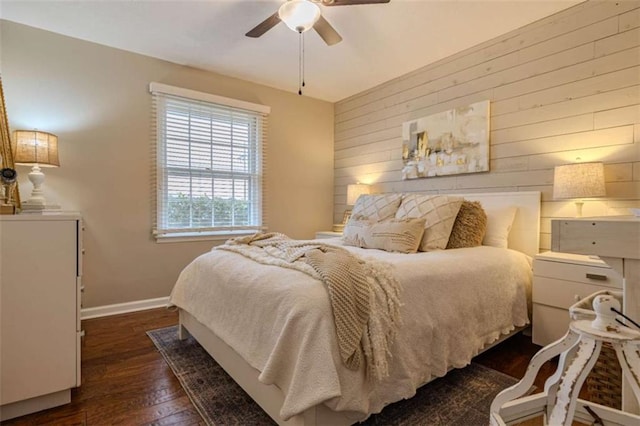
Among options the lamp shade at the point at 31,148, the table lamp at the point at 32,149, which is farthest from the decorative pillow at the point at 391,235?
the lamp shade at the point at 31,148

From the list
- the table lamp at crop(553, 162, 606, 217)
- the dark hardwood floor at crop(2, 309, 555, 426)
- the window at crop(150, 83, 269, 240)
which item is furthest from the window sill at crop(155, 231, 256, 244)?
the table lamp at crop(553, 162, 606, 217)

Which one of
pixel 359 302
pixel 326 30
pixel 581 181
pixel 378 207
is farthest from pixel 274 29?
pixel 581 181

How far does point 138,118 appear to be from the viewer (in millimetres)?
3115

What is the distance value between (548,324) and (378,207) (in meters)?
1.48

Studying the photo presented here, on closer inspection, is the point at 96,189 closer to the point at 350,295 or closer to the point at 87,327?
the point at 87,327

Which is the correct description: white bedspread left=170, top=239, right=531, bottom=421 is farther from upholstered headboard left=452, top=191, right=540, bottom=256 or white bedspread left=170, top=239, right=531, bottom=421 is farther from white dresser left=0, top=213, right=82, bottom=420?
white dresser left=0, top=213, right=82, bottom=420

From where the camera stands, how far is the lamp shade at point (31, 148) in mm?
2287

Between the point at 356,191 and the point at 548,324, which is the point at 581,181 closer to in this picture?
the point at 548,324

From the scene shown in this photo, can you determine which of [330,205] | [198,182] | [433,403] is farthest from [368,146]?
[433,403]

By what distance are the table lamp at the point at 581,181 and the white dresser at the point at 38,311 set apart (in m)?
2.97

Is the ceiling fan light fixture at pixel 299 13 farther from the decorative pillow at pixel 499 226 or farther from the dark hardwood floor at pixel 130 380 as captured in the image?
the dark hardwood floor at pixel 130 380

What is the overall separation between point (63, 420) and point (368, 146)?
12.0 feet

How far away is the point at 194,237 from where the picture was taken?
344cm

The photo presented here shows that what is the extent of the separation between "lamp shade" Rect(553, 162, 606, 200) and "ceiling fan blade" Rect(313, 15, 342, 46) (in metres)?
1.84
